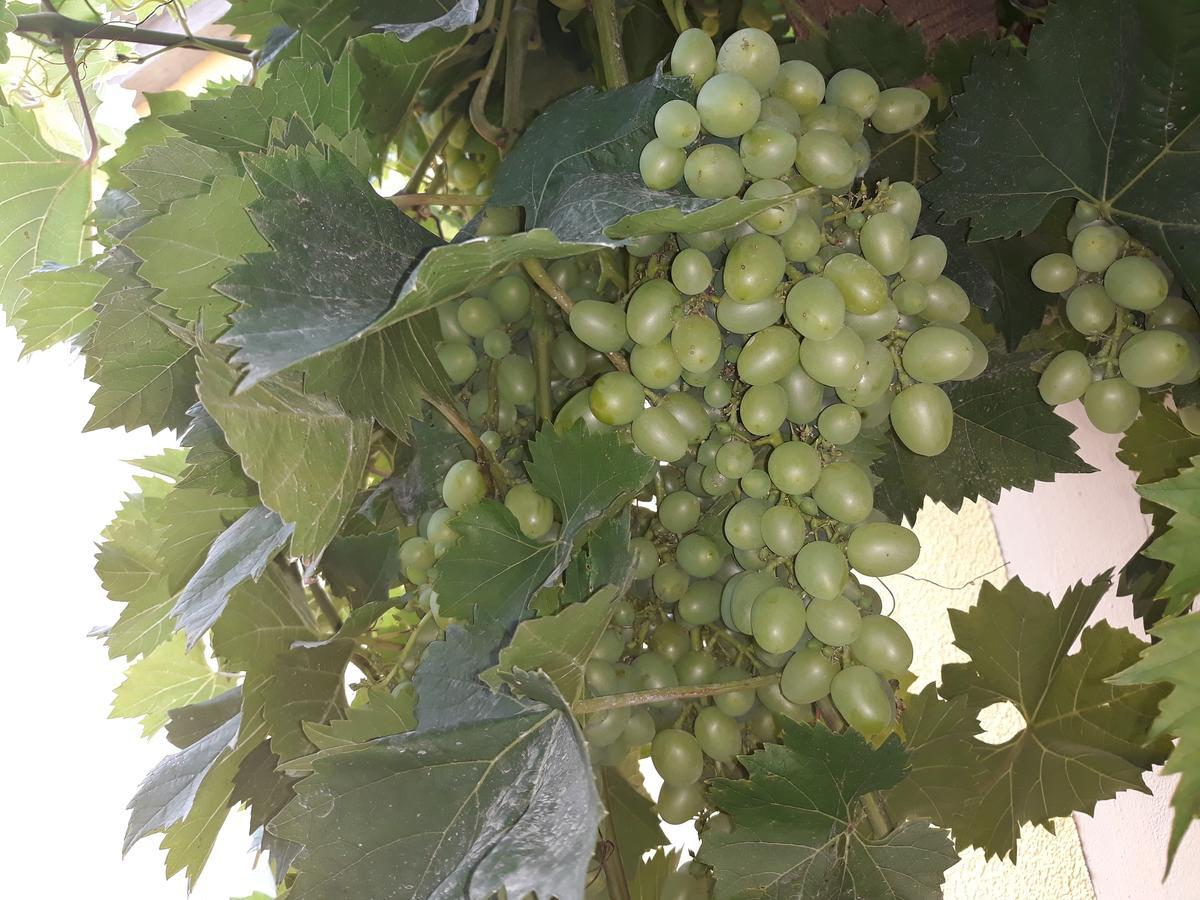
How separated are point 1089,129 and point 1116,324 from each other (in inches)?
4.3

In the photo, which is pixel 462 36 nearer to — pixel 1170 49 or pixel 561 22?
pixel 561 22

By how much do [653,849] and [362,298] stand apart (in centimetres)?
44

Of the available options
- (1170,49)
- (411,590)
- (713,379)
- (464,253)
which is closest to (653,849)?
(411,590)

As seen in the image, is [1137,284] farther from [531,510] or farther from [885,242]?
[531,510]

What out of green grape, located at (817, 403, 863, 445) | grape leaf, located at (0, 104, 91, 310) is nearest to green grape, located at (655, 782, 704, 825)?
green grape, located at (817, 403, 863, 445)

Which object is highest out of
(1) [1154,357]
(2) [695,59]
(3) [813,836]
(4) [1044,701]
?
(2) [695,59]

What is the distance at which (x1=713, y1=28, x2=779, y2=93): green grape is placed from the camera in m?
0.43

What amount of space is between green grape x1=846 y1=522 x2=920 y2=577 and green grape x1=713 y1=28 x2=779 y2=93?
21 cm

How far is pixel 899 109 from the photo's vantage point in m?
0.51

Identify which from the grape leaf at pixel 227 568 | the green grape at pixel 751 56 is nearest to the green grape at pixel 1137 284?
the green grape at pixel 751 56

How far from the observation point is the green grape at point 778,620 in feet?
1.49

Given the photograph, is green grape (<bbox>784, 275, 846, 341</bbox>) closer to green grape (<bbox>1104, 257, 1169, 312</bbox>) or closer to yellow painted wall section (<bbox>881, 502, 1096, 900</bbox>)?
green grape (<bbox>1104, 257, 1169, 312</bbox>)

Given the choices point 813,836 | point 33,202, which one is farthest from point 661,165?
point 33,202

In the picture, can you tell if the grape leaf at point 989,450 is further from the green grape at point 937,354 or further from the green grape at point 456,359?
the green grape at point 456,359
